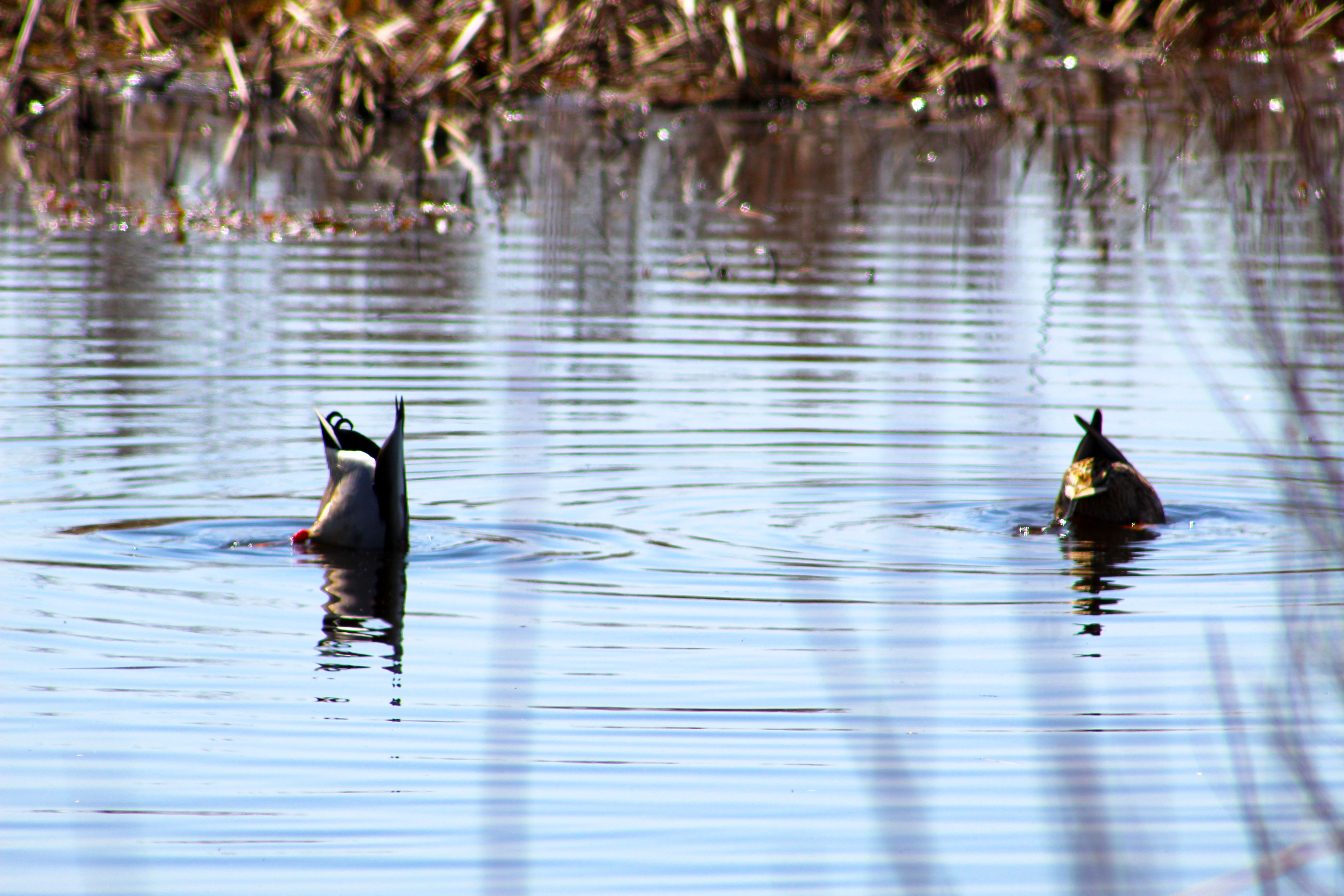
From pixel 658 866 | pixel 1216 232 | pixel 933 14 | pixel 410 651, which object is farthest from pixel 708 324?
pixel 933 14

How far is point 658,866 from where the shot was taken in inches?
156

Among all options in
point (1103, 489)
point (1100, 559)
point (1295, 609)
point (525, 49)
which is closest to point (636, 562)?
point (1100, 559)

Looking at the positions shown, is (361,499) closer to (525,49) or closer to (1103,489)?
(1103,489)

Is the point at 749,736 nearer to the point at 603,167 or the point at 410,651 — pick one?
the point at 410,651

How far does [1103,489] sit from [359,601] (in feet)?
8.95

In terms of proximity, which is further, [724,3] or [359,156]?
[724,3]

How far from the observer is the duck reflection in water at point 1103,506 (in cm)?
695

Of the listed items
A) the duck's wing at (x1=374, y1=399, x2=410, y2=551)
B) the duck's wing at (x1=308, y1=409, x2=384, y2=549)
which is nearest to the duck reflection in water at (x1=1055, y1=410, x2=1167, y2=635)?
the duck's wing at (x1=374, y1=399, x2=410, y2=551)

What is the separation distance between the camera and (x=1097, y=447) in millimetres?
7109

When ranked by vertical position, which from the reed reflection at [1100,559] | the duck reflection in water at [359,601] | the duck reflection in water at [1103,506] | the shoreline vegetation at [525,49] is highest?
the shoreline vegetation at [525,49]

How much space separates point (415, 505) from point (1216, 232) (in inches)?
292

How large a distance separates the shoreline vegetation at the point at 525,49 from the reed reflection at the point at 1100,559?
12.1m

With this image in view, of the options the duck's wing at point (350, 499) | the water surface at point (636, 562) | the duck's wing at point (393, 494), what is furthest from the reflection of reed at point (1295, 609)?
the duck's wing at point (350, 499)

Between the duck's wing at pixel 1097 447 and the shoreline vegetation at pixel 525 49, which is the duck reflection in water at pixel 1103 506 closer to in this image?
the duck's wing at pixel 1097 447
